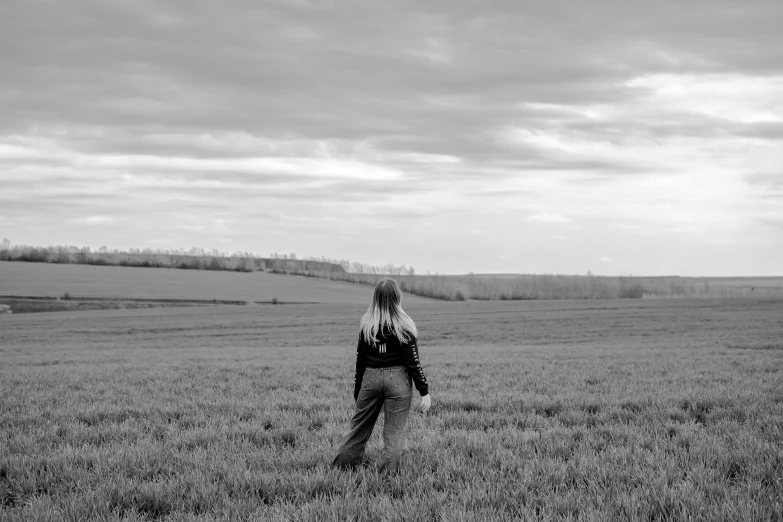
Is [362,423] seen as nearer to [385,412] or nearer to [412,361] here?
[385,412]

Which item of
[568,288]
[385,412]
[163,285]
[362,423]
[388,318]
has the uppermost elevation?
[388,318]

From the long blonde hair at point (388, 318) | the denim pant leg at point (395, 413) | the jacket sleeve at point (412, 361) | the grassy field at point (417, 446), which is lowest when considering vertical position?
the grassy field at point (417, 446)

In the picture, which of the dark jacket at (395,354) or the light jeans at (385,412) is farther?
the dark jacket at (395,354)

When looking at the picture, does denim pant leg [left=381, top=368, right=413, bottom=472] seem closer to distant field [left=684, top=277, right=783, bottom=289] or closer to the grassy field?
the grassy field

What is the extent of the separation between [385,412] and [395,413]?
111mm

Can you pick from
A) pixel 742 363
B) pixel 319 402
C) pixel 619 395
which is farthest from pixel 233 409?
pixel 742 363

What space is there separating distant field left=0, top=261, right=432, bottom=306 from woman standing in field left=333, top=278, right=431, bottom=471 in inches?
3158

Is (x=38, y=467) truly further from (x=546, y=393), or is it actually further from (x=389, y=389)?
(x=546, y=393)

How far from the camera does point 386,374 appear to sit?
6.23m

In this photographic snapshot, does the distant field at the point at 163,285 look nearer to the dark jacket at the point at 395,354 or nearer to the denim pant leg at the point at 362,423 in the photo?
the denim pant leg at the point at 362,423

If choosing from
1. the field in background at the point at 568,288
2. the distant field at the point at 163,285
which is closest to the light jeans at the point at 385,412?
the distant field at the point at 163,285

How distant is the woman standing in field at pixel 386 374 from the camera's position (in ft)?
20.3

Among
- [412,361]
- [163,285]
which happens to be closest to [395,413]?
[412,361]

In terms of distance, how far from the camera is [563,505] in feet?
16.2
